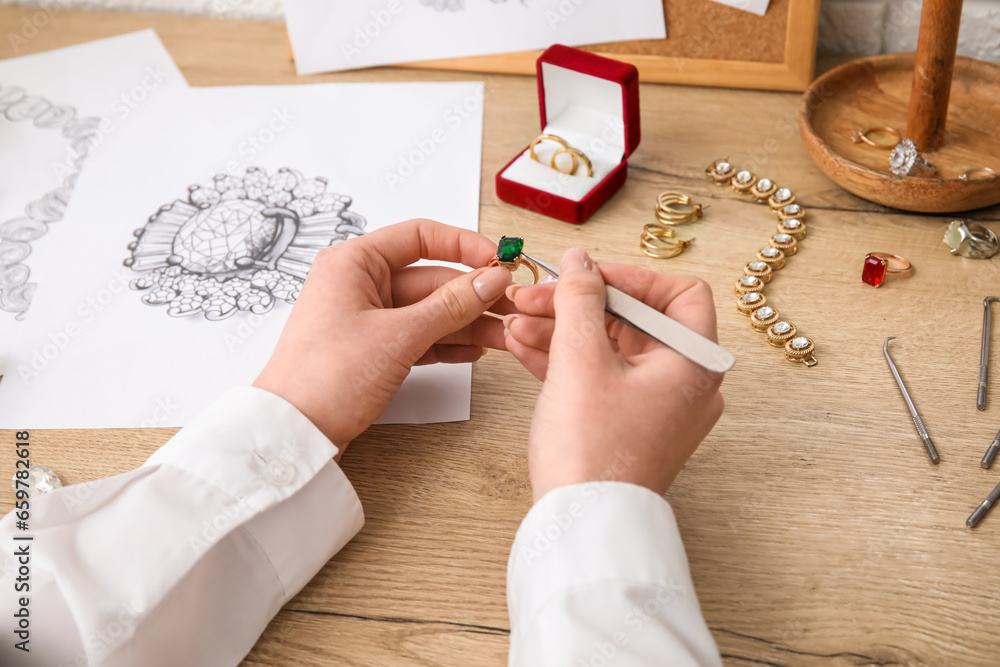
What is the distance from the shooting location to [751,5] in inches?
45.4

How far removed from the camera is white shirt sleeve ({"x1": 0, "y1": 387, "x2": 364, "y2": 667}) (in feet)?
2.08

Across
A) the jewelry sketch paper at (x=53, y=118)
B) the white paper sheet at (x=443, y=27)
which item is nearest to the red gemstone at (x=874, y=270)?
the white paper sheet at (x=443, y=27)

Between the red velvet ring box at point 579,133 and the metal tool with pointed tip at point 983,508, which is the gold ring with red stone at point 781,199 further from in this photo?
the metal tool with pointed tip at point 983,508

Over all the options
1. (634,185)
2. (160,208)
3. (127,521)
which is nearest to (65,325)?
(160,208)

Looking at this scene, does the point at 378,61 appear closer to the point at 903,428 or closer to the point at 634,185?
the point at 634,185

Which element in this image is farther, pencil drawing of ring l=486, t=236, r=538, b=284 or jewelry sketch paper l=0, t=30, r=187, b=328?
jewelry sketch paper l=0, t=30, r=187, b=328

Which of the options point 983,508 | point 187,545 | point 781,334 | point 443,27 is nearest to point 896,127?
point 781,334

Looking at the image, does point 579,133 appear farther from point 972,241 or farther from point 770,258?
point 972,241

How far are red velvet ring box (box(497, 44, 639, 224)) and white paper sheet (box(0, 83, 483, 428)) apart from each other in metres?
0.09

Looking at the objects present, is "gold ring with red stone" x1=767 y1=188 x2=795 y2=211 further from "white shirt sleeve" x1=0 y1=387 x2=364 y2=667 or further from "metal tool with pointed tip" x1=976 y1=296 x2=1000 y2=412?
"white shirt sleeve" x1=0 y1=387 x2=364 y2=667

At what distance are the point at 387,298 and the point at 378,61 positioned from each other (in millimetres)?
624

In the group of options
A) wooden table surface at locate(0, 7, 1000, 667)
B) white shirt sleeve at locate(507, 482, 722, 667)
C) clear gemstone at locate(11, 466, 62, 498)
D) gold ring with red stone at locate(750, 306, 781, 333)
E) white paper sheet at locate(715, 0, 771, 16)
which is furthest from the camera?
white paper sheet at locate(715, 0, 771, 16)

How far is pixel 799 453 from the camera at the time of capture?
783 mm

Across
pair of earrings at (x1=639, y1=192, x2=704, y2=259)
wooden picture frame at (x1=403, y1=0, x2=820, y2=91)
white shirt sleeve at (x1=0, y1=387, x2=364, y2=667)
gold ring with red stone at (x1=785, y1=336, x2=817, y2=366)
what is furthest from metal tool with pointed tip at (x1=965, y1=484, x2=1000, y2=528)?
wooden picture frame at (x1=403, y1=0, x2=820, y2=91)
